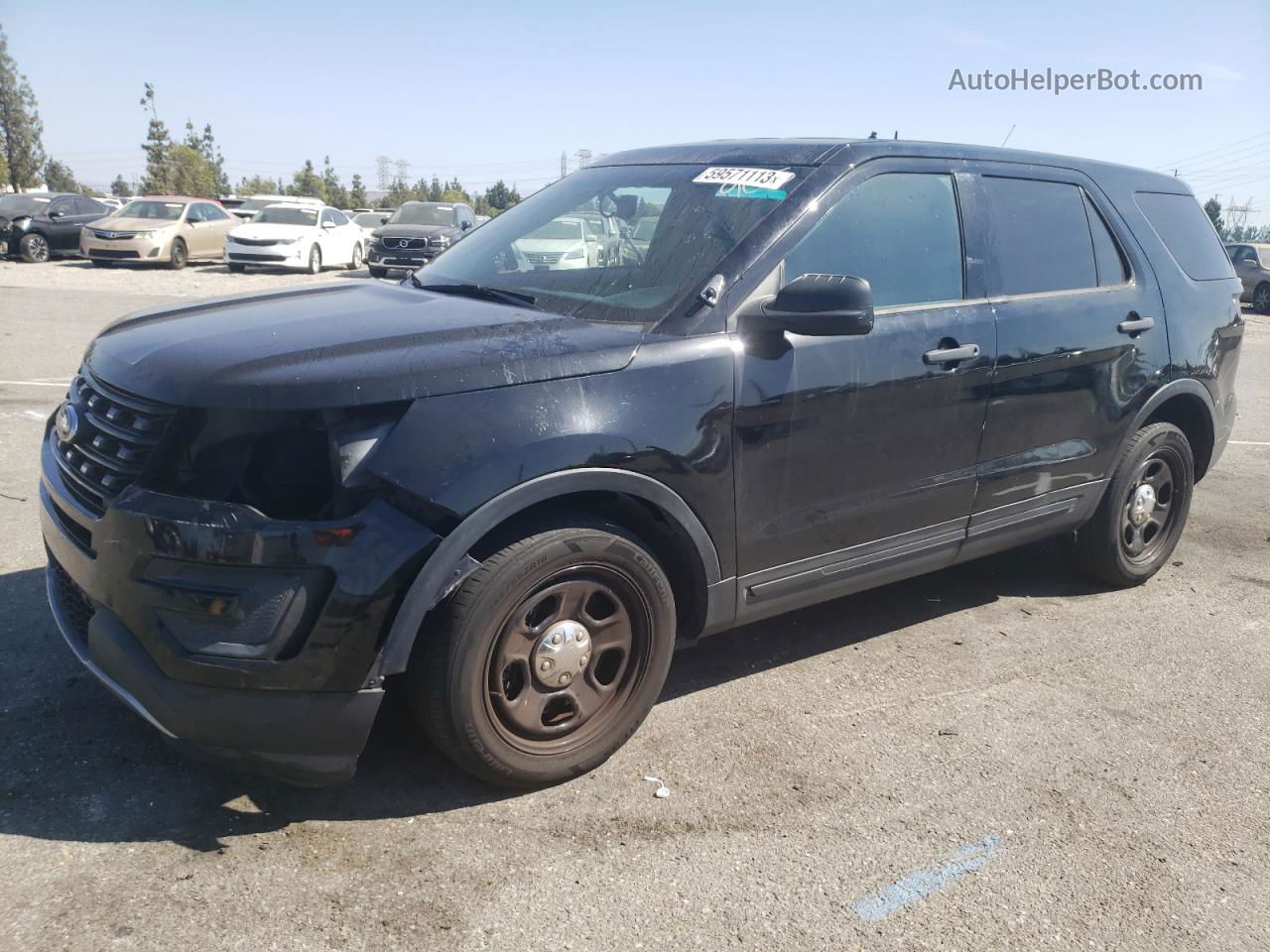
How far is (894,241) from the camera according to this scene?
12.6 feet

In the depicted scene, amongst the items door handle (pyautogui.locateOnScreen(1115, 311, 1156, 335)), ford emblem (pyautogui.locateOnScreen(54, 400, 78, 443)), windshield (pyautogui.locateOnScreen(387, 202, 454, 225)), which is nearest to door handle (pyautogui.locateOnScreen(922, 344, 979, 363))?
door handle (pyautogui.locateOnScreen(1115, 311, 1156, 335))

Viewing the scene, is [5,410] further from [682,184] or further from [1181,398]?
[1181,398]

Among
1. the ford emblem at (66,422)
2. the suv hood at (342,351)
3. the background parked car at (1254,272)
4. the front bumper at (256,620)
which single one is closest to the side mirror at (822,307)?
the suv hood at (342,351)

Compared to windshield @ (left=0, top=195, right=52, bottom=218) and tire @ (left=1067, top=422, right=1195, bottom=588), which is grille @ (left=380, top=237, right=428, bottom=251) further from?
tire @ (left=1067, top=422, right=1195, bottom=588)

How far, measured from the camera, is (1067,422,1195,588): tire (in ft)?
15.7

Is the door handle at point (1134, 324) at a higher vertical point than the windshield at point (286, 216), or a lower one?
lower

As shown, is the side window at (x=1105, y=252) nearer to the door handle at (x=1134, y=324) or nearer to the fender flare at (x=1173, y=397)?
the door handle at (x=1134, y=324)

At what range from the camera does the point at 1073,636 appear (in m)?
4.51

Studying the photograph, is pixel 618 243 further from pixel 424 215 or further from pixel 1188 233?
pixel 424 215

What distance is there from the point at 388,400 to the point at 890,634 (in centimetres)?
258

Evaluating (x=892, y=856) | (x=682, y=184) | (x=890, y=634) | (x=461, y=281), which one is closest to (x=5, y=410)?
(x=461, y=281)

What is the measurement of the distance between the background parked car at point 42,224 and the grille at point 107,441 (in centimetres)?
2432

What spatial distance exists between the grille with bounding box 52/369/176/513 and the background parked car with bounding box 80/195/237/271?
2208 cm

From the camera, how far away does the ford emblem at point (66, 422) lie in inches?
121
